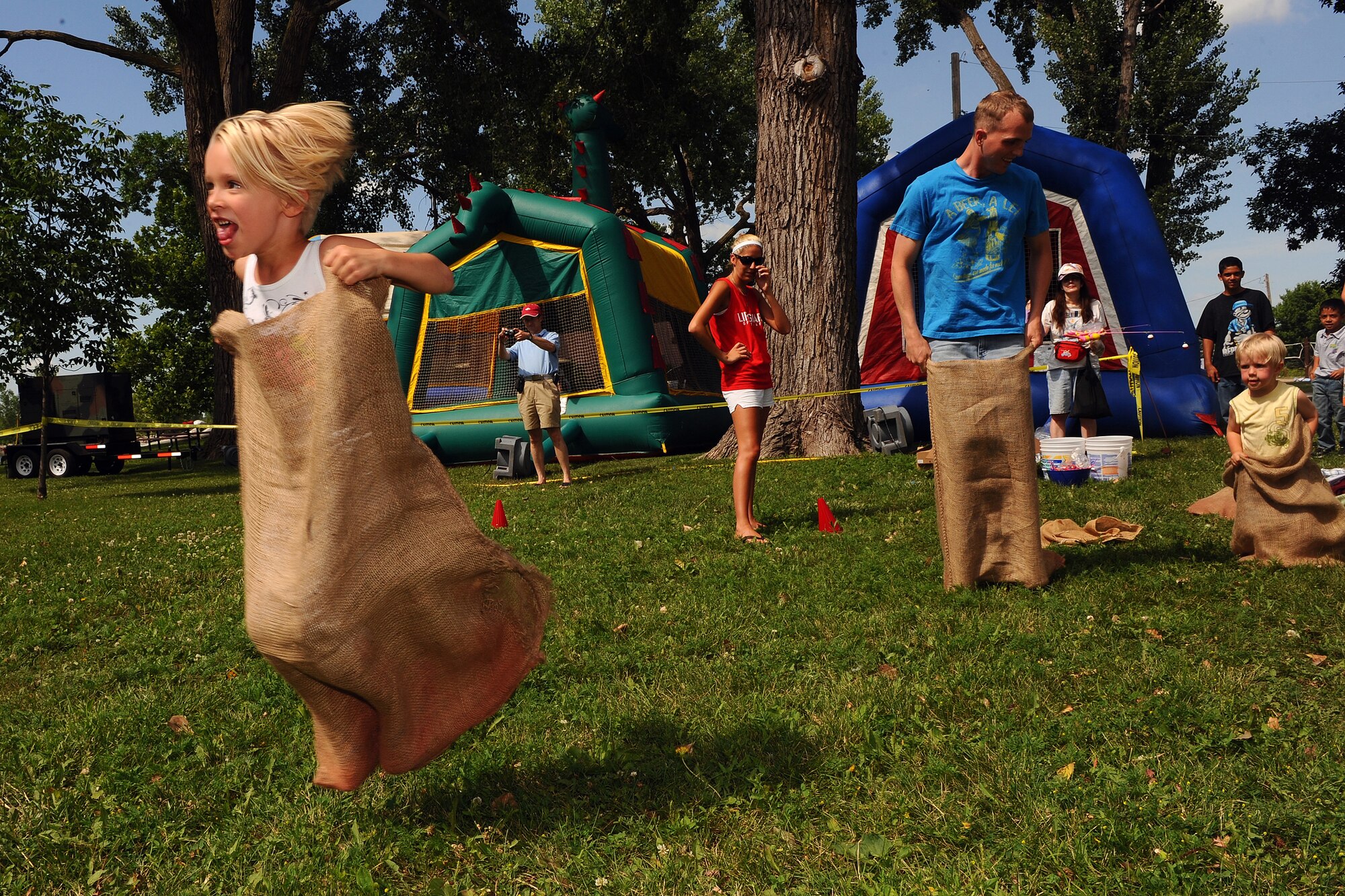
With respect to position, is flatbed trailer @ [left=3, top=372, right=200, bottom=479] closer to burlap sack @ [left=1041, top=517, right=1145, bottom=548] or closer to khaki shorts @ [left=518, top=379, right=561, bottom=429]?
khaki shorts @ [left=518, top=379, right=561, bottom=429]

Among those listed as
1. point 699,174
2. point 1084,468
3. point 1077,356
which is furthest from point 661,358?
point 699,174

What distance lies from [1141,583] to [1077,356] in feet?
17.8

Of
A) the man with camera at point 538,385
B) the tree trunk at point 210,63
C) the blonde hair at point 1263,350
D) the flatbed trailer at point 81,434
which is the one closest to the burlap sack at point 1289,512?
the blonde hair at point 1263,350

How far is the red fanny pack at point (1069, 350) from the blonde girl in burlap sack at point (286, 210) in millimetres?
8467

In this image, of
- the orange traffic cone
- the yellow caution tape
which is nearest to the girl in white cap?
the yellow caution tape

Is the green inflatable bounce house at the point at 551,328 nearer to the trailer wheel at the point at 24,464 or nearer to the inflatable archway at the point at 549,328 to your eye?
the inflatable archway at the point at 549,328

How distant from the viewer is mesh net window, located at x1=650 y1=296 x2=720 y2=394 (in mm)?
17219

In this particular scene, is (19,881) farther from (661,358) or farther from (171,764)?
(661,358)

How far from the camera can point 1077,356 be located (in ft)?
33.0

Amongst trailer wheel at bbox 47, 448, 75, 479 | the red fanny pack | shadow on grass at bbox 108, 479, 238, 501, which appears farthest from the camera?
trailer wheel at bbox 47, 448, 75, 479

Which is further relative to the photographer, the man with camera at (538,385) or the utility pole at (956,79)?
the utility pole at (956,79)

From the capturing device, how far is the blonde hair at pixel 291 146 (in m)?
2.62

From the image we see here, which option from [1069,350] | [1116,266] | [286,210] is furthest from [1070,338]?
[286,210]

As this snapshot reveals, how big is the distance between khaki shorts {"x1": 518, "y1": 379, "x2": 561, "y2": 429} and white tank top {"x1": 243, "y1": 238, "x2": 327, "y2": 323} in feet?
30.2
